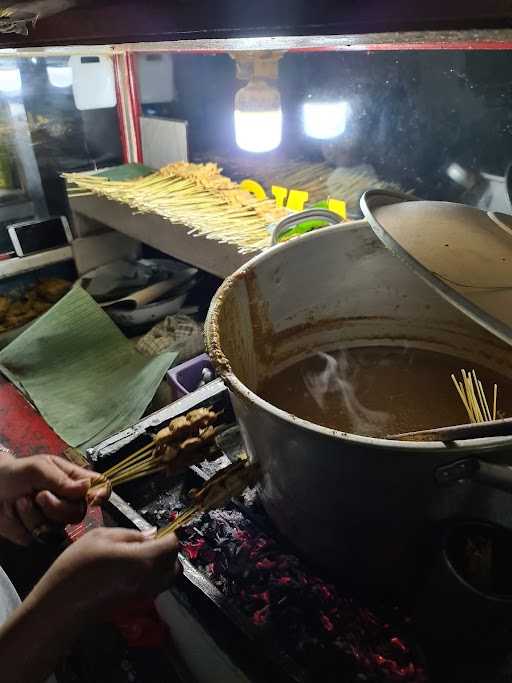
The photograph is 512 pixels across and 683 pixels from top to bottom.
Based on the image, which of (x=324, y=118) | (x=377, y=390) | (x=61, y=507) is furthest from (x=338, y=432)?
(x=324, y=118)

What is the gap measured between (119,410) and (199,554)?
1710mm

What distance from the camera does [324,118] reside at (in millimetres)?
3105

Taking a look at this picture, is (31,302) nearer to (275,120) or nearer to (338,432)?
(275,120)

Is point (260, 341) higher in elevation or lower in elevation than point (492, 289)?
lower

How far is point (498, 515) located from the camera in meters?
1.01

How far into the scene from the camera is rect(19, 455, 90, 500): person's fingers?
1.25m

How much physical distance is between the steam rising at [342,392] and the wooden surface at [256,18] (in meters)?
1.21

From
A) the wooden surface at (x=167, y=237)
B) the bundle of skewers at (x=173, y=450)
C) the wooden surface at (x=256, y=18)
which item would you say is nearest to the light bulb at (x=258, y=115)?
the wooden surface at (x=167, y=237)

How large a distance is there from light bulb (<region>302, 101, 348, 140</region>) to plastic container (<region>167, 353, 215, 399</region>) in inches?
66.2

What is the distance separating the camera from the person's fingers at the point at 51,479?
1.25 metres

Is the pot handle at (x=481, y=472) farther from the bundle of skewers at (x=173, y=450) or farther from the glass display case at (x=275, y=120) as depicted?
the glass display case at (x=275, y=120)

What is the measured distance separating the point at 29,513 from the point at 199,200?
226 centimetres

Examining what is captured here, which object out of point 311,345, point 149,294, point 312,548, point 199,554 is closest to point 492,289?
point 312,548

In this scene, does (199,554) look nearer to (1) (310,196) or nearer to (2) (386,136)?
(1) (310,196)
